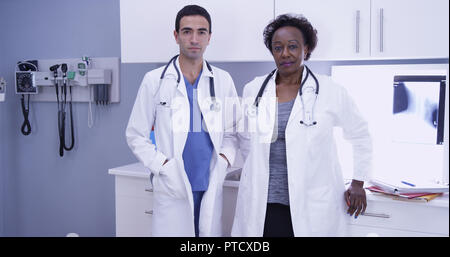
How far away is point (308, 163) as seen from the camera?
3.59 ft

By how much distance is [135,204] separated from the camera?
1.53m

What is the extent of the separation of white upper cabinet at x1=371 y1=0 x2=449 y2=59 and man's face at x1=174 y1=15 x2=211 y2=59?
531 mm

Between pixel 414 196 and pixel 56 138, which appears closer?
pixel 414 196

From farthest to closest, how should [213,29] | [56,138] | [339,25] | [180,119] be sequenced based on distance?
[56,138] → [213,29] → [339,25] → [180,119]

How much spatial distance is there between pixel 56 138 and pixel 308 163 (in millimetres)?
1528

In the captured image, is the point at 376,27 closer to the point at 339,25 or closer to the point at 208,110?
the point at 339,25

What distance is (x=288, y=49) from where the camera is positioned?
1121mm

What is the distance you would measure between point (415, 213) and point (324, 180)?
0.30 metres

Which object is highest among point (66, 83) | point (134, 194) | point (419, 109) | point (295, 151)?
point (66, 83)

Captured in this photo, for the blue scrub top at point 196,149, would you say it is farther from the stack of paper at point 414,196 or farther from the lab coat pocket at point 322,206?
the stack of paper at point 414,196

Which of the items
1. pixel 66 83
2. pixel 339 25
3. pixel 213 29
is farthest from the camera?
pixel 66 83

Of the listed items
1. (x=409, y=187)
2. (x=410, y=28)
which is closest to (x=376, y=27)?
(x=410, y=28)

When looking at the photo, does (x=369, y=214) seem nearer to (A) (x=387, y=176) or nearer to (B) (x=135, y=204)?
(A) (x=387, y=176)

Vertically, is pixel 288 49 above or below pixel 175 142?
above
